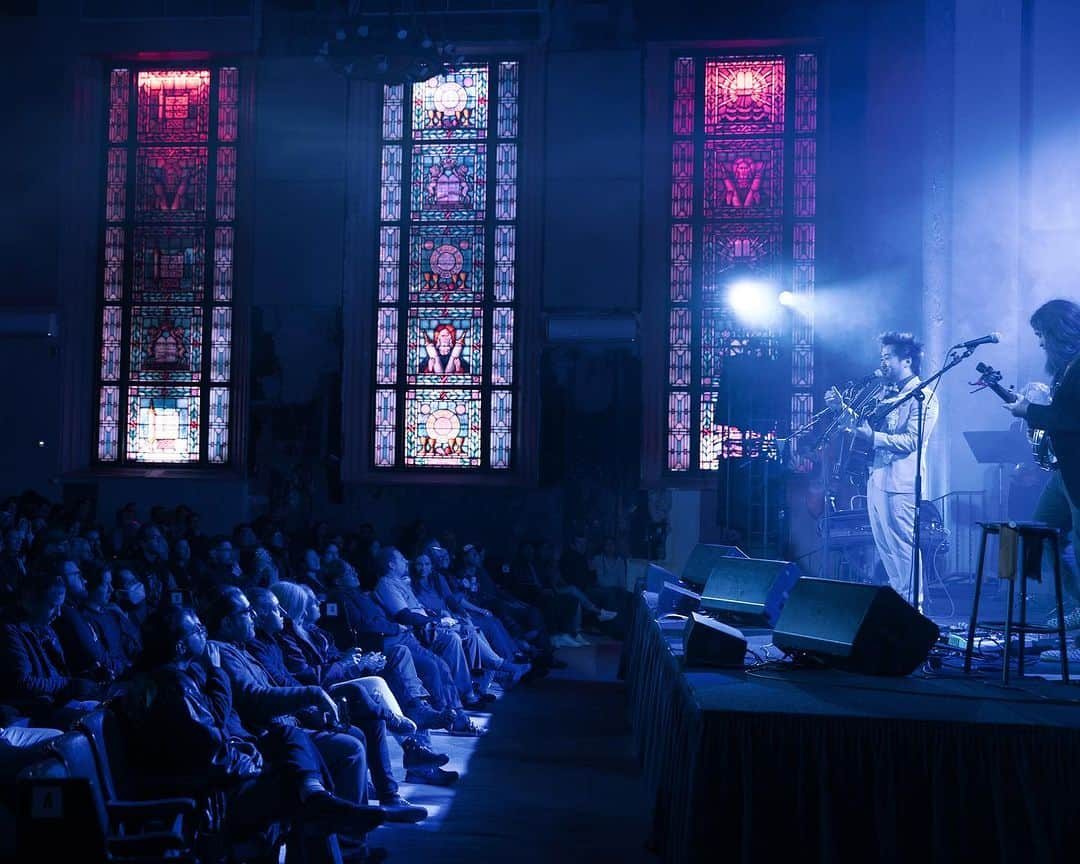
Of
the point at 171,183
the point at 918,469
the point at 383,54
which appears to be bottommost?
the point at 918,469

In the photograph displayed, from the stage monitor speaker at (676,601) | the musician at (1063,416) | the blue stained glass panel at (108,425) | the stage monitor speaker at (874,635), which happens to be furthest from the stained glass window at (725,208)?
the stage monitor speaker at (874,635)

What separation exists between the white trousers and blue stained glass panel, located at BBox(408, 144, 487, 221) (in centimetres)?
528

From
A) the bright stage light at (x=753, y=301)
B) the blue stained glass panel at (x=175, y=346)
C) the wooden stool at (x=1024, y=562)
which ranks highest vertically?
→ the bright stage light at (x=753, y=301)

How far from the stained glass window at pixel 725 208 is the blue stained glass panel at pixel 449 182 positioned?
1.88m

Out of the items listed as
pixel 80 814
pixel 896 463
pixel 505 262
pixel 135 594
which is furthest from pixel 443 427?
pixel 80 814

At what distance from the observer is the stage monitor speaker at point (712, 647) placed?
3920 millimetres

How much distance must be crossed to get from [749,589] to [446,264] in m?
6.20

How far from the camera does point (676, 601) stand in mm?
5949

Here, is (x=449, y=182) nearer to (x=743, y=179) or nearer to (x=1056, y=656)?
(x=743, y=179)

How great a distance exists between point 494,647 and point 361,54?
15.2 ft

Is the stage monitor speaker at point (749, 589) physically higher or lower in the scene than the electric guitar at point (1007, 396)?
lower

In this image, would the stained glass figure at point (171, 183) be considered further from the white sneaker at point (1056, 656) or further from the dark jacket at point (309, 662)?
the white sneaker at point (1056, 656)

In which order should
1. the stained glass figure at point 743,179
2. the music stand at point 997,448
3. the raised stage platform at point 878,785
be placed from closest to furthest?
1. the raised stage platform at point 878,785
2. the music stand at point 997,448
3. the stained glass figure at point 743,179

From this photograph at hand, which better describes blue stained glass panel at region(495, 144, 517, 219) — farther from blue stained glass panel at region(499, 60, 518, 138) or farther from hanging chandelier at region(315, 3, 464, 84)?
hanging chandelier at region(315, 3, 464, 84)
